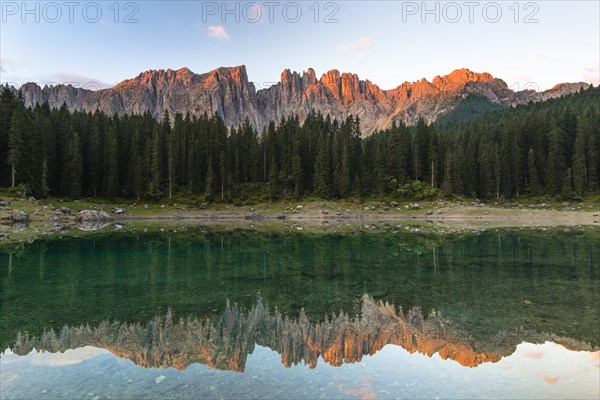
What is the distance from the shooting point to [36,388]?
10.4 m

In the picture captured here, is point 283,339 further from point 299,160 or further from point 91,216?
point 299,160

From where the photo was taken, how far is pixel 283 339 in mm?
14438

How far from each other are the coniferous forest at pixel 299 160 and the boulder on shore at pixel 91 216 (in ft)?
57.1

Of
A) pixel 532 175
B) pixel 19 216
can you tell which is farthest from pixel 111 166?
pixel 532 175

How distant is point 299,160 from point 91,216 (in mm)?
55407

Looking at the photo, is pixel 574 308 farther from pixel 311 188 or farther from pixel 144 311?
pixel 311 188

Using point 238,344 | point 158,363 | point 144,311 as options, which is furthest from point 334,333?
point 144,311

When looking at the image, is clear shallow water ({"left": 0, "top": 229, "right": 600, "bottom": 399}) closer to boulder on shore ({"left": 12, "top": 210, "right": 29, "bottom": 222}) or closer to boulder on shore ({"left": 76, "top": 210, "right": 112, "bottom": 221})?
boulder on shore ({"left": 12, "top": 210, "right": 29, "bottom": 222})

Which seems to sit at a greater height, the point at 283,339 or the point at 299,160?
the point at 299,160

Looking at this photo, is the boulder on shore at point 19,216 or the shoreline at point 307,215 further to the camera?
the shoreline at point 307,215

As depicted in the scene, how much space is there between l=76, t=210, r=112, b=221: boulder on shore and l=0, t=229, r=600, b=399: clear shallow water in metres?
54.9

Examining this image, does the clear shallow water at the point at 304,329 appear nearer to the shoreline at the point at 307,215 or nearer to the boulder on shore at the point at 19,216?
the shoreline at the point at 307,215

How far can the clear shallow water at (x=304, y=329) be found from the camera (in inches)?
426

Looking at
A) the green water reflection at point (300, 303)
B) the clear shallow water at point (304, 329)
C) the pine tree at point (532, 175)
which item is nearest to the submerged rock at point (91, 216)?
the green water reflection at point (300, 303)
